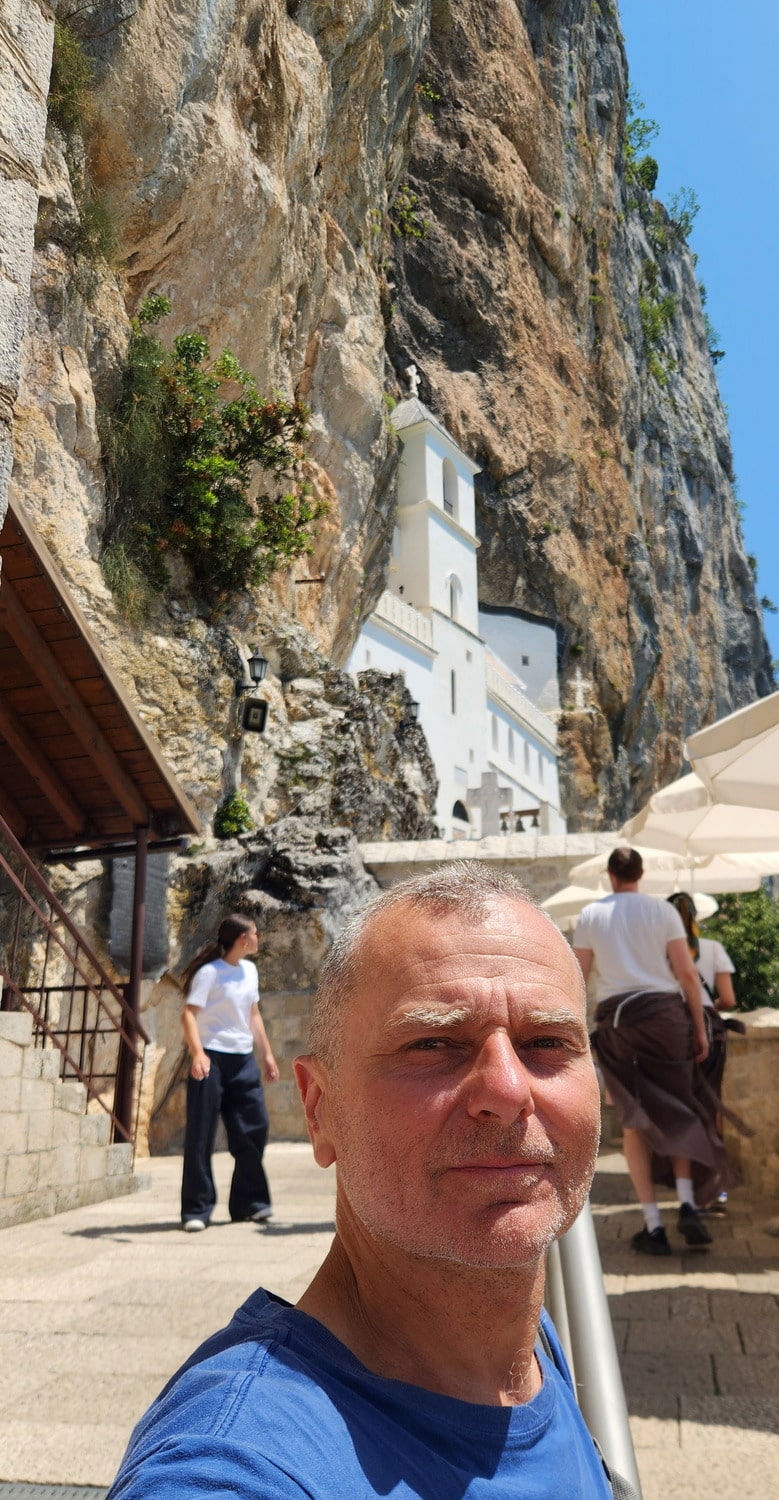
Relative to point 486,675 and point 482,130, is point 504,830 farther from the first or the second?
point 482,130

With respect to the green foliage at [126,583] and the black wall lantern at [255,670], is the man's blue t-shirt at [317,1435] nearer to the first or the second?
the green foliage at [126,583]

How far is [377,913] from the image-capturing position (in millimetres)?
1241

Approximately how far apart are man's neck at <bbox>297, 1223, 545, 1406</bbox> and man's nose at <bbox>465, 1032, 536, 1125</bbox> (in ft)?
0.49

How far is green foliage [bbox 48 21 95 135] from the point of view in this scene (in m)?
11.5

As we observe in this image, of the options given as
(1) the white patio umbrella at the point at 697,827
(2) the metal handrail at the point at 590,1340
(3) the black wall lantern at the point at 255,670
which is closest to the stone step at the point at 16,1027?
(1) the white patio umbrella at the point at 697,827

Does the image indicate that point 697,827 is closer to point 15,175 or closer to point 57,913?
point 57,913

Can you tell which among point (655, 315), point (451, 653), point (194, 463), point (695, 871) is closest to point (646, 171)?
point (655, 315)

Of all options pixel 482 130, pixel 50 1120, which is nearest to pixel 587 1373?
pixel 50 1120

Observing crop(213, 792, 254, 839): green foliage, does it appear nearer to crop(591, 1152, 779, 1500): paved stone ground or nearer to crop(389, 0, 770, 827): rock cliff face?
crop(591, 1152, 779, 1500): paved stone ground

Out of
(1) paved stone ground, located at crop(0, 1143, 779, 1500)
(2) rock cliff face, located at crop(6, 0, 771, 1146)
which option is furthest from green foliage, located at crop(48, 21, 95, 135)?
(1) paved stone ground, located at crop(0, 1143, 779, 1500)

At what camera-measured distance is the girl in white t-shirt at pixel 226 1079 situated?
227 inches

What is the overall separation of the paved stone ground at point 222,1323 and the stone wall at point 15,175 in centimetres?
232

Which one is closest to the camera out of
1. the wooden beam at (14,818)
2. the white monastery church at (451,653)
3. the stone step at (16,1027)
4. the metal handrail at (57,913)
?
the stone step at (16,1027)

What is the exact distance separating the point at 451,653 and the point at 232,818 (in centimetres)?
2209
